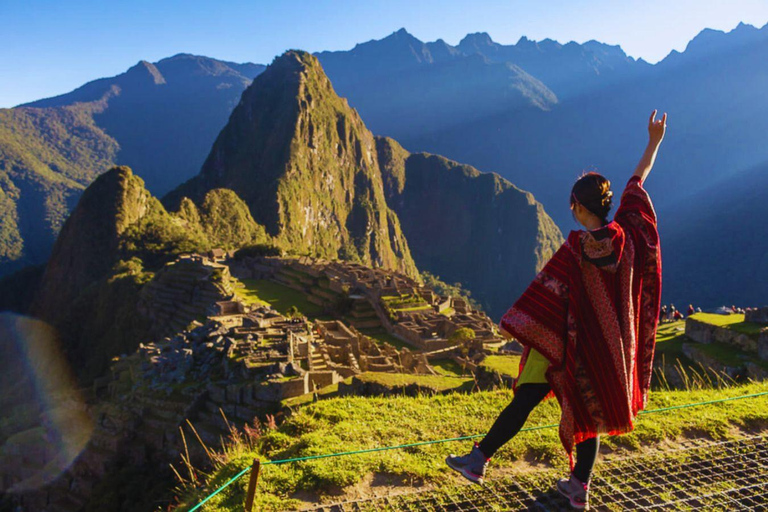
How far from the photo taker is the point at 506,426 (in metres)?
3.19

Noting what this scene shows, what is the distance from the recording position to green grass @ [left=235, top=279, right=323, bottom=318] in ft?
122

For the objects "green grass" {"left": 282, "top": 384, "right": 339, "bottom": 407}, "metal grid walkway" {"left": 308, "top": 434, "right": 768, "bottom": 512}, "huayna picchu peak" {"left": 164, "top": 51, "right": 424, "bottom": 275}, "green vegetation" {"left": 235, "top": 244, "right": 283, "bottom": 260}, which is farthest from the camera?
"huayna picchu peak" {"left": 164, "top": 51, "right": 424, "bottom": 275}

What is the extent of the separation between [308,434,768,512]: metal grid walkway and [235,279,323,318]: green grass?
1246 inches

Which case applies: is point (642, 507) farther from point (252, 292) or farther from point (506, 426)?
point (252, 292)

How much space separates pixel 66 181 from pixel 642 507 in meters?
141

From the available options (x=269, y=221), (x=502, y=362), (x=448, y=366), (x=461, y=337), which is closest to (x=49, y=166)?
(x=269, y=221)

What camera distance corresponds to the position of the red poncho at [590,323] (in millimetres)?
2926

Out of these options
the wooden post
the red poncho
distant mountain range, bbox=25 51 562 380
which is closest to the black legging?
the red poncho

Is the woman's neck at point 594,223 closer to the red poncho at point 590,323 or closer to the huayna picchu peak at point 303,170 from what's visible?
the red poncho at point 590,323

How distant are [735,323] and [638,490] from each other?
47.4 ft

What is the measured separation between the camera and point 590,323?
116 inches

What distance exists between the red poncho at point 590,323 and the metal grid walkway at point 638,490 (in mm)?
661

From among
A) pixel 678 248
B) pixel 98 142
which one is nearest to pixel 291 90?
pixel 98 142

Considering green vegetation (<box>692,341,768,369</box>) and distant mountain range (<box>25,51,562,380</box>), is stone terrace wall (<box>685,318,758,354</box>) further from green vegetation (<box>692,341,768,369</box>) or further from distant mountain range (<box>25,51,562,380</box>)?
distant mountain range (<box>25,51,562,380</box>)
